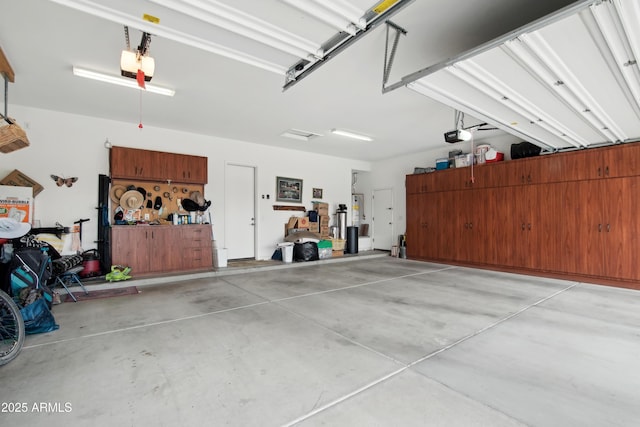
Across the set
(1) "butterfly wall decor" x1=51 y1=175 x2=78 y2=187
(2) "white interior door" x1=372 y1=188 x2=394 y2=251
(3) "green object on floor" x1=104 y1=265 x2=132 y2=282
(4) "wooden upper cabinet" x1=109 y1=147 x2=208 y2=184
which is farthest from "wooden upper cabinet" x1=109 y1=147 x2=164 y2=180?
(2) "white interior door" x1=372 y1=188 x2=394 y2=251

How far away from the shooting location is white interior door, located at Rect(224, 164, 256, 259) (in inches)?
281

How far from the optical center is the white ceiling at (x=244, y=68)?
2219 millimetres

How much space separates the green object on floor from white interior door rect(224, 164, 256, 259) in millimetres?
2272

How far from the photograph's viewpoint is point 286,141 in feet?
23.8

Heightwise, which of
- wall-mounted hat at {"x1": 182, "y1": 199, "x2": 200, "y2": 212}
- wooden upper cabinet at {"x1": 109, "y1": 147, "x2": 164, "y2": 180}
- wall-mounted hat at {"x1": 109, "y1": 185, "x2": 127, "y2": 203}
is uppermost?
wooden upper cabinet at {"x1": 109, "y1": 147, "x2": 164, "y2": 180}

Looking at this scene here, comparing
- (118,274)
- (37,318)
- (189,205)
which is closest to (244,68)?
(37,318)

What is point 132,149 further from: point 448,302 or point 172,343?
point 448,302

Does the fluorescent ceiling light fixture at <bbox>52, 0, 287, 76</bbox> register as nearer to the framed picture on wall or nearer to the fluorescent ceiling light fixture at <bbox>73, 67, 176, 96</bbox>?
the fluorescent ceiling light fixture at <bbox>73, 67, 176, 96</bbox>

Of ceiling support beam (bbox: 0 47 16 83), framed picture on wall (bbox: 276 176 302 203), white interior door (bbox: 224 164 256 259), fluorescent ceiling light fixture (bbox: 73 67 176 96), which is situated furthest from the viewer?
framed picture on wall (bbox: 276 176 302 203)

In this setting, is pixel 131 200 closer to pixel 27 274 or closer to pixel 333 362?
pixel 27 274

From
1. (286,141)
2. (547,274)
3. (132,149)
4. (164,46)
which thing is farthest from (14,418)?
(547,274)

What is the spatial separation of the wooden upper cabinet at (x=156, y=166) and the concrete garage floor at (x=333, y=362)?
264cm

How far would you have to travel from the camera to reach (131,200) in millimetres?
5645

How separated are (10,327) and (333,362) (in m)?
2.90
